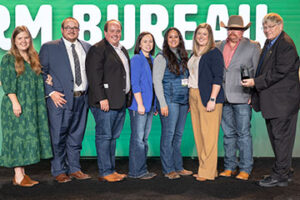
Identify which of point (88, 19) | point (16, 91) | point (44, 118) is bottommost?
point (44, 118)

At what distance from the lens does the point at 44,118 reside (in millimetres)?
3443

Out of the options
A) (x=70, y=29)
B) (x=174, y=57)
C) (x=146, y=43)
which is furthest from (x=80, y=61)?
(x=174, y=57)

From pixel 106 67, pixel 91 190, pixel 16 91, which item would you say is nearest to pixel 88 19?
pixel 106 67

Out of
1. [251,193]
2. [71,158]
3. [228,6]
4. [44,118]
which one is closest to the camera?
[251,193]

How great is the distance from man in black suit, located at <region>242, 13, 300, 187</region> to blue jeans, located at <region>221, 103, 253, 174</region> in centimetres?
25

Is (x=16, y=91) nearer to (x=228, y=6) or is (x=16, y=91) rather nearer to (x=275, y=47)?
(x=275, y=47)

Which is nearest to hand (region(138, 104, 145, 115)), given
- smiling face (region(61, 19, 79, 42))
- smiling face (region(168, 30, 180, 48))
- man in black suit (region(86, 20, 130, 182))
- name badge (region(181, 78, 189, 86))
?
man in black suit (region(86, 20, 130, 182))

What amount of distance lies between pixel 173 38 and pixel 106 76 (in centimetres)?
77

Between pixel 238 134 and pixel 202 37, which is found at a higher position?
pixel 202 37

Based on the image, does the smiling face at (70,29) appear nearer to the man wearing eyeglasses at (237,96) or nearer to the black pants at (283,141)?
the man wearing eyeglasses at (237,96)

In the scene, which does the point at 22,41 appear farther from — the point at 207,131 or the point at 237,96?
the point at 237,96

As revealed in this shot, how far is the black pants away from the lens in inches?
132

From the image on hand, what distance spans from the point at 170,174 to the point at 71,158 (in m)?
1.04

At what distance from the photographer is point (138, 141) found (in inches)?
142
